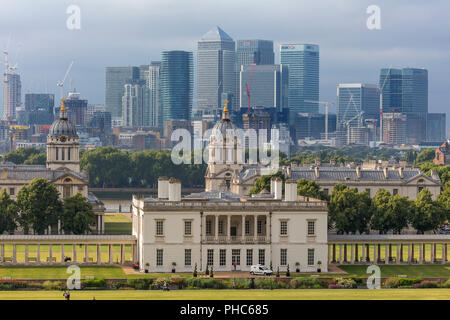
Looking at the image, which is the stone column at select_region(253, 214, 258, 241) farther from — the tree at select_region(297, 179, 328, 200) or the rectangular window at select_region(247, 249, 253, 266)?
the tree at select_region(297, 179, 328, 200)

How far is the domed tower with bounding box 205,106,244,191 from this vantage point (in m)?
A: 184

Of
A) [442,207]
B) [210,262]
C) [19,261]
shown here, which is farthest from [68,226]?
[442,207]

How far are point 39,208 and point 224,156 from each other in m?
53.3

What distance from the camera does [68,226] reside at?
13438 centimetres

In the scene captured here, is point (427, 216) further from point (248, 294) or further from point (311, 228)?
point (248, 294)

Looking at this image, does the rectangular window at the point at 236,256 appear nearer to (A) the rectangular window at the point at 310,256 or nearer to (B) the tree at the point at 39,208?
(A) the rectangular window at the point at 310,256

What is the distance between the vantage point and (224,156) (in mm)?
185875

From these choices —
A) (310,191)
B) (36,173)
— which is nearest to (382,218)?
(310,191)

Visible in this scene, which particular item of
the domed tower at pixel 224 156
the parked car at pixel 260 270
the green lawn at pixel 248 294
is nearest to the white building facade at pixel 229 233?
the parked car at pixel 260 270

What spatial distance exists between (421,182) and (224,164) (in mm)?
27526

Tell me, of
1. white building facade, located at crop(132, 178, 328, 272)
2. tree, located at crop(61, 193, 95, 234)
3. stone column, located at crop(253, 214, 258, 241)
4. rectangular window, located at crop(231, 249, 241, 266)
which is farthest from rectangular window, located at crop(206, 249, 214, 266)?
tree, located at crop(61, 193, 95, 234)

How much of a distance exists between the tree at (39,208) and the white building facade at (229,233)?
22.5 meters

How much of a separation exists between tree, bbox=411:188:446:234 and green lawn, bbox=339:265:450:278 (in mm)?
21949
